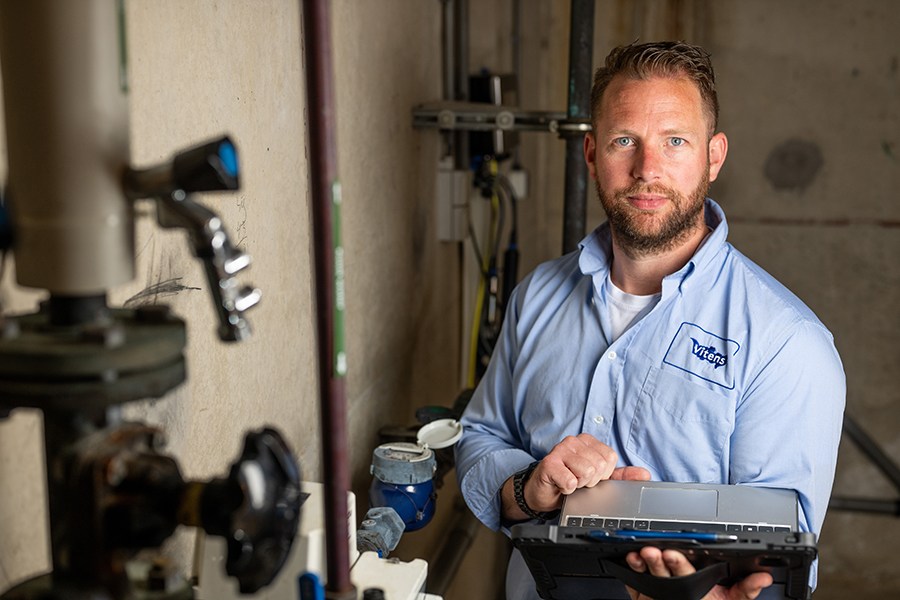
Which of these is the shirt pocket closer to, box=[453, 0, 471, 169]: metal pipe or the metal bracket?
the metal bracket

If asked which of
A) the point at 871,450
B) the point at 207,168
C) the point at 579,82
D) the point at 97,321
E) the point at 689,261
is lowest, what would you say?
the point at 871,450

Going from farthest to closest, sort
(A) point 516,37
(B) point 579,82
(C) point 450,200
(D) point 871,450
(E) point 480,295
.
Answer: (D) point 871,450 < (A) point 516,37 < (E) point 480,295 < (C) point 450,200 < (B) point 579,82

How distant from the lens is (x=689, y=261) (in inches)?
58.2

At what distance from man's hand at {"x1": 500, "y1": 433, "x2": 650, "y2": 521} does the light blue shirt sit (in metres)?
0.13

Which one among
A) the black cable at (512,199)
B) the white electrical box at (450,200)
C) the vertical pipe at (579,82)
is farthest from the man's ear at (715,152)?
the black cable at (512,199)

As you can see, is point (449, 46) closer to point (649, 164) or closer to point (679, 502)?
point (649, 164)

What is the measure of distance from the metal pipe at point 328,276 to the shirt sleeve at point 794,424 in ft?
3.18

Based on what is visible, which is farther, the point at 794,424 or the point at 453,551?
the point at 453,551

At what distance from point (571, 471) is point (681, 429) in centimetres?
25

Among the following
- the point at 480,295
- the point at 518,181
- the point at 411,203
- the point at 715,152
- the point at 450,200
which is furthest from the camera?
the point at 518,181

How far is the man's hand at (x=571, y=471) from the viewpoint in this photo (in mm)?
1261

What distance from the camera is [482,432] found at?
1.66 meters

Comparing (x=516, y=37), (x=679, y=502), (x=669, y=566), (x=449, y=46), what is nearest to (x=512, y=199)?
(x=449, y=46)

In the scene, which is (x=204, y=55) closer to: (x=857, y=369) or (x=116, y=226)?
(x=116, y=226)
